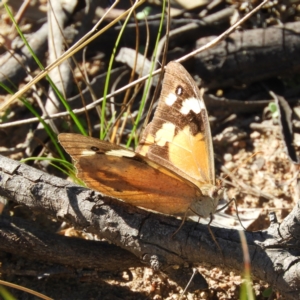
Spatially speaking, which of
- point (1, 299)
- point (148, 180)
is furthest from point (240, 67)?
point (1, 299)

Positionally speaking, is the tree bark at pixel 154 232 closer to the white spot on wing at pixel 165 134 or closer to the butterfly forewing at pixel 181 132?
the butterfly forewing at pixel 181 132

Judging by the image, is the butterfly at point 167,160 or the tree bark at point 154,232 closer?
the tree bark at point 154,232

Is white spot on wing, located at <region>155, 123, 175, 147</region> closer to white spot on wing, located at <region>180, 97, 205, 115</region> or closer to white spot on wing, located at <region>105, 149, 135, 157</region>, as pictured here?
white spot on wing, located at <region>180, 97, 205, 115</region>

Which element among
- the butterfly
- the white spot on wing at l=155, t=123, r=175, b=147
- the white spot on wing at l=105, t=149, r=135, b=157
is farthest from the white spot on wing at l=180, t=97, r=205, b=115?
the white spot on wing at l=105, t=149, r=135, b=157

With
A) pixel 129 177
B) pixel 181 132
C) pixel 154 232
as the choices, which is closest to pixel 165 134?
pixel 181 132

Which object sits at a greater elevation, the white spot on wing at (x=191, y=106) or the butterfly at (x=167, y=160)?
the white spot on wing at (x=191, y=106)

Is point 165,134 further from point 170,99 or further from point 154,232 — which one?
point 154,232

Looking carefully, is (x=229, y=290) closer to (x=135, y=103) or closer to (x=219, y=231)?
(x=219, y=231)

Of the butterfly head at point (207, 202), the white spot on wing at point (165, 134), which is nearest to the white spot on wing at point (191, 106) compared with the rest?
the white spot on wing at point (165, 134)
